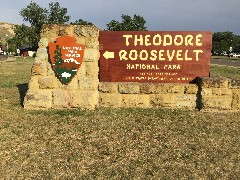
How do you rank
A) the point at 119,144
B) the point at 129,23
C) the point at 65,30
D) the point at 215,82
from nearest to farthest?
the point at 119,144 → the point at 215,82 → the point at 65,30 → the point at 129,23

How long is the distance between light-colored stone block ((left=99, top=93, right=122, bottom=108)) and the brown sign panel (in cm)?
54

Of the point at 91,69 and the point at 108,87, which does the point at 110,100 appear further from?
the point at 91,69

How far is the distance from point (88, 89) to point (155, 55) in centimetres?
213

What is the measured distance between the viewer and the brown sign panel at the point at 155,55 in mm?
7832

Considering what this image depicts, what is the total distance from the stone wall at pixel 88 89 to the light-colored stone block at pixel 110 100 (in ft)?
0.20

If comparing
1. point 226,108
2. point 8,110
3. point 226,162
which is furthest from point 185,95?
point 8,110

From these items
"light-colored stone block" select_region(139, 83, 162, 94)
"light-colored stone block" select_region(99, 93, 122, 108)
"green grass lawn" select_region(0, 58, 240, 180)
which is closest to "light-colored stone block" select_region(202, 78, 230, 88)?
"green grass lawn" select_region(0, 58, 240, 180)

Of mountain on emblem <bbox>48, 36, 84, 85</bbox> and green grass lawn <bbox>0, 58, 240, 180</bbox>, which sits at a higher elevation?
mountain on emblem <bbox>48, 36, 84, 85</bbox>

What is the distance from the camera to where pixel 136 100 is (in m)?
7.79

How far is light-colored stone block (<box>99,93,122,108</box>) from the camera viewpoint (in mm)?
7801

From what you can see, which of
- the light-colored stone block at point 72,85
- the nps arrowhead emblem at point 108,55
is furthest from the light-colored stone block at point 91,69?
the nps arrowhead emblem at point 108,55

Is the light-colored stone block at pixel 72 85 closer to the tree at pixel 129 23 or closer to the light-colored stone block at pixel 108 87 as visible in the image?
the light-colored stone block at pixel 108 87

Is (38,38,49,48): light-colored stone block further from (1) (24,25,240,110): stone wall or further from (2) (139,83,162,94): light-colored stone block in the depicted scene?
(2) (139,83,162,94): light-colored stone block

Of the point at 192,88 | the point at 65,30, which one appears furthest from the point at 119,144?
the point at 65,30
